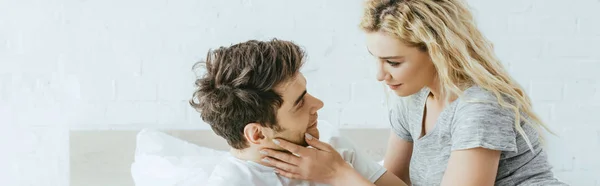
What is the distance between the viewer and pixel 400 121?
1700mm

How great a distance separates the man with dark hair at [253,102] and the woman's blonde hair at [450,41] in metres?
0.21

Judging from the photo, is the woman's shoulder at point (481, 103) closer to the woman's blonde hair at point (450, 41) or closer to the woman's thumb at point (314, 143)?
the woman's blonde hair at point (450, 41)

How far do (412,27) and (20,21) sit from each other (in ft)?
3.67

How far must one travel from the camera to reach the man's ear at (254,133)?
4.38 ft

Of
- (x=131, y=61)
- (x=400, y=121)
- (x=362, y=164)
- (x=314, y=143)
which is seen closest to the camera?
(x=314, y=143)

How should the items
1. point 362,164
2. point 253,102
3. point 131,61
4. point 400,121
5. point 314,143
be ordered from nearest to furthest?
point 253,102 < point 314,143 < point 362,164 < point 400,121 < point 131,61

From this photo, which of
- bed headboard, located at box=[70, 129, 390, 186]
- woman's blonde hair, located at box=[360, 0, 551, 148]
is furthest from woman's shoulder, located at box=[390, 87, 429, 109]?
bed headboard, located at box=[70, 129, 390, 186]

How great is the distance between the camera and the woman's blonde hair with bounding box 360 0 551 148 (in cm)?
137

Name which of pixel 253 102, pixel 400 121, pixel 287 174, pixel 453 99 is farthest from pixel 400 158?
pixel 253 102

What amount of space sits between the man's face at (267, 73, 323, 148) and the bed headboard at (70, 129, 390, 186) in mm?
565

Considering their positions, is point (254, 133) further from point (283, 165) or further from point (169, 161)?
point (169, 161)

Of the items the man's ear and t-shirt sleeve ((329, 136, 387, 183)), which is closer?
the man's ear

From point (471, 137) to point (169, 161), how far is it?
0.75 meters

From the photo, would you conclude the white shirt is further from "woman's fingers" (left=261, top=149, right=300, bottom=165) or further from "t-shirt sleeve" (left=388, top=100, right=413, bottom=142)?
"t-shirt sleeve" (left=388, top=100, right=413, bottom=142)
